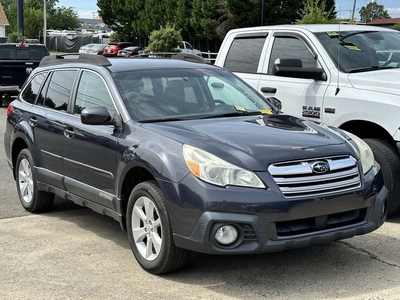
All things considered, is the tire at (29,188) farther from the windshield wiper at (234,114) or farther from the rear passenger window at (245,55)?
the rear passenger window at (245,55)

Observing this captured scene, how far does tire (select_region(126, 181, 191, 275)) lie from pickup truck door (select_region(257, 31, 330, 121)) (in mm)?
2806

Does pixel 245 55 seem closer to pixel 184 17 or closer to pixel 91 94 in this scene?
pixel 91 94

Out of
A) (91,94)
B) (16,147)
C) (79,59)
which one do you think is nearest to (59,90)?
(79,59)

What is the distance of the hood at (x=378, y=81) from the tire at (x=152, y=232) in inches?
112

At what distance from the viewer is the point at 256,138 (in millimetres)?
4898

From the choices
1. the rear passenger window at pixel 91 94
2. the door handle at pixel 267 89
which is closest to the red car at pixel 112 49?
the door handle at pixel 267 89

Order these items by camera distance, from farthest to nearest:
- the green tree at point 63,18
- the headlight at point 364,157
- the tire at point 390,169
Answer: the green tree at point 63,18
the tire at point 390,169
the headlight at point 364,157

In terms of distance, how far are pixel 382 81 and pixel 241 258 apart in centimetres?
252

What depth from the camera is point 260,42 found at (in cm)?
825

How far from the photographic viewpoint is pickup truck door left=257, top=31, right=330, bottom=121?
7.18m

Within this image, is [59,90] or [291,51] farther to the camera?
[291,51]

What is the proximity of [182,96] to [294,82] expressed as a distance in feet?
6.81

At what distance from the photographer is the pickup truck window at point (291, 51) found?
24.6 ft

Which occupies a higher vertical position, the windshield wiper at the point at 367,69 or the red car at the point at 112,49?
the windshield wiper at the point at 367,69
